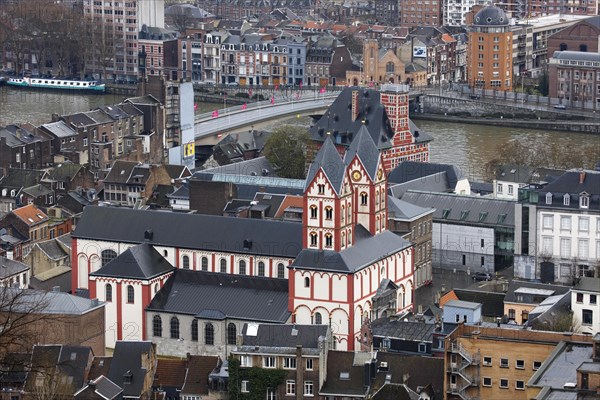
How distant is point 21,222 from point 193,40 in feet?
105

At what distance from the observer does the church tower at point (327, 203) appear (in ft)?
98.8

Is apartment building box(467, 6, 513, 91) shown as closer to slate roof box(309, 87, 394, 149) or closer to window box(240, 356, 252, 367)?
slate roof box(309, 87, 394, 149)

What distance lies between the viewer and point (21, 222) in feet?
121

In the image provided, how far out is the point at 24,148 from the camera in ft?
145

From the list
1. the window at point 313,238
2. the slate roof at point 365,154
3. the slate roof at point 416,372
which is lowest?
the slate roof at point 416,372

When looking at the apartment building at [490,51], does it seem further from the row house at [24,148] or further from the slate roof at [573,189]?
the slate roof at [573,189]

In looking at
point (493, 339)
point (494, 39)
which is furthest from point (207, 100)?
point (493, 339)

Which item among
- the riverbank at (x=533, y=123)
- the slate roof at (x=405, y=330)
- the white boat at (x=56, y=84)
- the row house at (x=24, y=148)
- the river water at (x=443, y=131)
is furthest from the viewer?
the white boat at (x=56, y=84)

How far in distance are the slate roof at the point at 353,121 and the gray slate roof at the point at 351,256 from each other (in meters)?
11.9

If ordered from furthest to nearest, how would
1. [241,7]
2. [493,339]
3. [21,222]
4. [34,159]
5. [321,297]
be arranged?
[241,7], [34,159], [21,222], [321,297], [493,339]

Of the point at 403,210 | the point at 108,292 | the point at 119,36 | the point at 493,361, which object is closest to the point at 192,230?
→ the point at 108,292

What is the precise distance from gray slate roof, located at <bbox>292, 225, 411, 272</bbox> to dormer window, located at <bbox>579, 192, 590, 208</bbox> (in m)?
4.53

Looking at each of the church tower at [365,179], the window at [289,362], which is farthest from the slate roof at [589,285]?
the window at [289,362]

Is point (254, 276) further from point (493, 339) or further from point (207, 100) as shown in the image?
point (207, 100)
